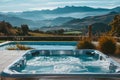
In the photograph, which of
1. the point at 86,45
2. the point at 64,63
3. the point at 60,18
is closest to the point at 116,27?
the point at 86,45

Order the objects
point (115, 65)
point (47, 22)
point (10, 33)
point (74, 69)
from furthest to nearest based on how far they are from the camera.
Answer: point (47, 22), point (10, 33), point (74, 69), point (115, 65)

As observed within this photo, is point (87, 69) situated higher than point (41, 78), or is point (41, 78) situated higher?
point (41, 78)

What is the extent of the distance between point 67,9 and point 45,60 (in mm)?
45944

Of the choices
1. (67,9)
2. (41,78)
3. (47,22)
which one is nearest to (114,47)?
(41,78)

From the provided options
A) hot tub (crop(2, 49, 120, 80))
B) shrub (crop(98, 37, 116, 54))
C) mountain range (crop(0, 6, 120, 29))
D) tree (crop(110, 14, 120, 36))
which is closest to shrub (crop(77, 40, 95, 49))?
shrub (crop(98, 37, 116, 54))

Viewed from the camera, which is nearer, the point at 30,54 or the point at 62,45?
the point at 30,54

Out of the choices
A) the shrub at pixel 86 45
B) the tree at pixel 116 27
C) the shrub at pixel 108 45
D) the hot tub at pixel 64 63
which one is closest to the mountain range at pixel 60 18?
the tree at pixel 116 27

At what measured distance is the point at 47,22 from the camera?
135 ft

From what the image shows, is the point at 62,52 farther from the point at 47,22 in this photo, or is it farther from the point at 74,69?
the point at 47,22

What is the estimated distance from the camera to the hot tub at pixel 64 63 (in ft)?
22.1

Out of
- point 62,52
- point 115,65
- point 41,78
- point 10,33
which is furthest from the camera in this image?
point 10,33

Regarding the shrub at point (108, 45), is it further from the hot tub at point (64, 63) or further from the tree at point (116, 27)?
the tree at point (116, 27)

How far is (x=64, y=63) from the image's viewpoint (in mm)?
8398

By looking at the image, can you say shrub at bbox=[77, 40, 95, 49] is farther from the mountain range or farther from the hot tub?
the mountain range
